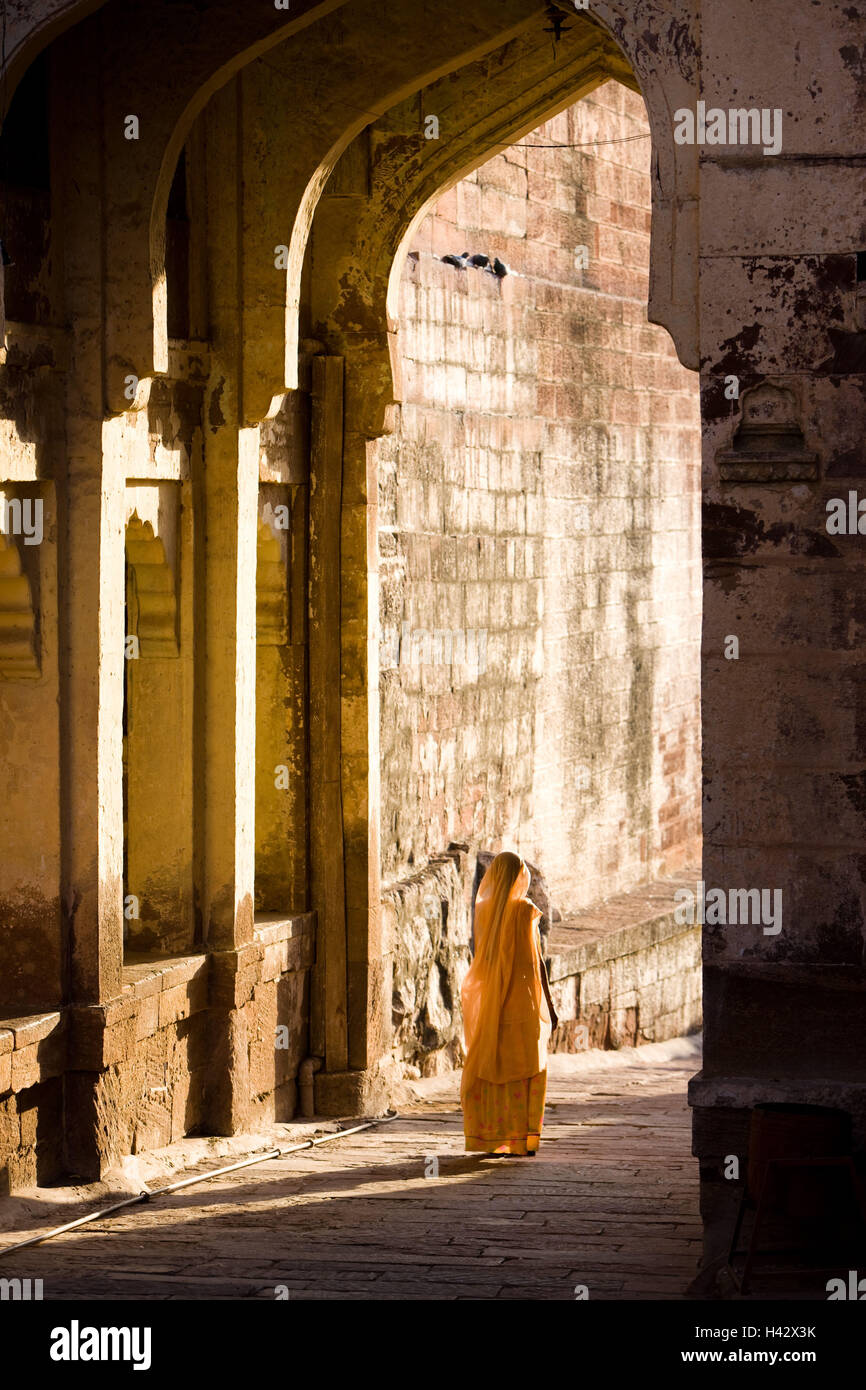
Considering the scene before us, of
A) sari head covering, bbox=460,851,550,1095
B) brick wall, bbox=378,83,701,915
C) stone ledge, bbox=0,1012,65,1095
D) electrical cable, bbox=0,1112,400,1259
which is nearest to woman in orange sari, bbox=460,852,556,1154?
sari head covering, bbox=460,851,550,1095

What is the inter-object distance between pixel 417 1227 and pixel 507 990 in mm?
1782

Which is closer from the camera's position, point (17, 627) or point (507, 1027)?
point (17, 627)

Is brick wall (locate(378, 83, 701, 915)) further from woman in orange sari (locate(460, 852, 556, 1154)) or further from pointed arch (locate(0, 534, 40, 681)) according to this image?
pointed arch (locate(0, 534, 40, 681))

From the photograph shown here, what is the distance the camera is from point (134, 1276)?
6586mm

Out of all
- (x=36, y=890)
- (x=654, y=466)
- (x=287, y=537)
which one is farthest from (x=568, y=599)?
(x=36, y=890)

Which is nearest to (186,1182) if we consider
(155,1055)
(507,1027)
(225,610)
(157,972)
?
(155,1055)

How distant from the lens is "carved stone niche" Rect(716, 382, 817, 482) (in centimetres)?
615

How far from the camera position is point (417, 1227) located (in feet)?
24.5

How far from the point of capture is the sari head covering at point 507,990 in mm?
9047

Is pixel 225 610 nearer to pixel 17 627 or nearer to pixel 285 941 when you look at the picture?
pixel 17 627

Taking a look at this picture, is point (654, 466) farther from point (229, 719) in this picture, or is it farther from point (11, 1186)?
point (11, 1186)

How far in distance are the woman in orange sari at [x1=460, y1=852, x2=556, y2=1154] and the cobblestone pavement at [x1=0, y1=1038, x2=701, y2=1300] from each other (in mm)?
173

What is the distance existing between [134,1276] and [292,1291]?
0.58 m

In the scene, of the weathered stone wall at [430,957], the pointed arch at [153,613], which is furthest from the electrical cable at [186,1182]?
the pointed arch at [153,613]
